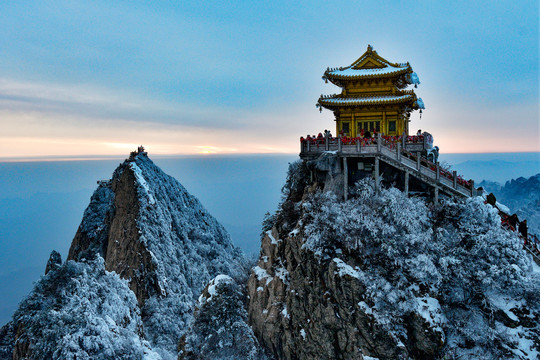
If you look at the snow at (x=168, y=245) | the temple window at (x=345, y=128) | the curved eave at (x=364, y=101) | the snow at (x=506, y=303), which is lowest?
the snow at (x=168, y=245)

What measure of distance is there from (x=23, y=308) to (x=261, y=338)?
20.0 meters

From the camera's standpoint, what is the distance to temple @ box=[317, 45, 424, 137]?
24406 mm

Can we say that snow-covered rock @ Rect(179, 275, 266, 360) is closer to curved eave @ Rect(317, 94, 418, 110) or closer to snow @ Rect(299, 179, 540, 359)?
snow @ Rect(299, 179, 540, 359)

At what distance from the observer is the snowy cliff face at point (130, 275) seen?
62.2ft

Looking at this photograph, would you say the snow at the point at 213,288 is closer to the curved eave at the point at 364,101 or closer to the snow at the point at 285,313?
the snow at the point at 285,313

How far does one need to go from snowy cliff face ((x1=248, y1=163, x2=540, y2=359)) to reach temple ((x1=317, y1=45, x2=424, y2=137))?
22.4 ft

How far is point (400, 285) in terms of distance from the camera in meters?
16.4

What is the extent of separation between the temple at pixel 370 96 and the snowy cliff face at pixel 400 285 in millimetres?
6815

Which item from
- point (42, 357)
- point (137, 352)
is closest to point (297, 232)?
point (137, 352)

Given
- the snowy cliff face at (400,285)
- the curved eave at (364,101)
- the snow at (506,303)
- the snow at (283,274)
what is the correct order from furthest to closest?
the curved eave at (364,101)
the snow at (283,274)
the snowy cliff face at (400,285)
the snow at (506,303)

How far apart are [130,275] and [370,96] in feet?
124

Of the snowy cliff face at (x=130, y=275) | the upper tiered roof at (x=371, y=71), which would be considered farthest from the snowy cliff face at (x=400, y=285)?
the snowy cliff face at (x=130, y=275)

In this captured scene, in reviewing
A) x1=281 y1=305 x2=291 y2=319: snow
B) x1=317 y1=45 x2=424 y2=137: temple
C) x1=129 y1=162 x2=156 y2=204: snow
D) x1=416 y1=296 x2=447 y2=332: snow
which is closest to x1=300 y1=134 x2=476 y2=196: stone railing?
x1=317 y1=45 x2=424 y2=137: temple

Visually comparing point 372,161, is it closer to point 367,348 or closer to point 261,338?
point 367,348
